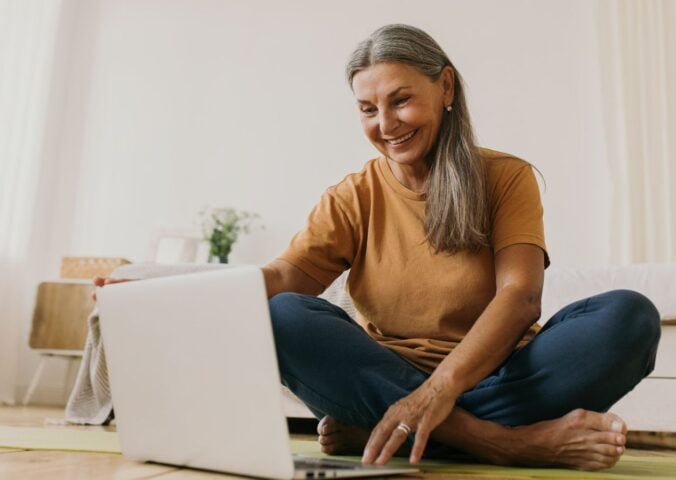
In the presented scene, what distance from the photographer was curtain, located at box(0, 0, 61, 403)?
3865 mm

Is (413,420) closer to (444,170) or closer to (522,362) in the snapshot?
(522,362)

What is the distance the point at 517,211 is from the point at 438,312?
215mm

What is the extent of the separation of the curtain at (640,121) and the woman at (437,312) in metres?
2.70

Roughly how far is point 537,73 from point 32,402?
308 centimetres

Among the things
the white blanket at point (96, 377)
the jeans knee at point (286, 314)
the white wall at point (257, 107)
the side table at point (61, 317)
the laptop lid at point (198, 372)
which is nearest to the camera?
the laptop lid at point (198, 372)

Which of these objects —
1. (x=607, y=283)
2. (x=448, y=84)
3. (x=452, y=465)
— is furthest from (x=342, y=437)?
(x=607, y=283)

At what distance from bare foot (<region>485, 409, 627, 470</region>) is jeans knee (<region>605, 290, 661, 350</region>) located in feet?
0.41

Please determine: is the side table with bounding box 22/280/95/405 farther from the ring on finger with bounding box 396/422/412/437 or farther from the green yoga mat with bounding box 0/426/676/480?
the ring on finger with bounding box 396/422/412/437

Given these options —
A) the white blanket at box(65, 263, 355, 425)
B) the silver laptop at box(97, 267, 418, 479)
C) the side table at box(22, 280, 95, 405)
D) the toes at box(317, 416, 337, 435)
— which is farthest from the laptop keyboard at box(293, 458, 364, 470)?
the side table at box(22, 280, 95, 405)

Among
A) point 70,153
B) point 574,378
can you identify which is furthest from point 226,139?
point 574,378

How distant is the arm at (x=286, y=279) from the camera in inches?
55.8

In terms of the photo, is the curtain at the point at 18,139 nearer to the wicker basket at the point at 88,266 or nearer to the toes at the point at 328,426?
the wicker basket at the point at 88,266

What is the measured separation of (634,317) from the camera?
121 centimetres

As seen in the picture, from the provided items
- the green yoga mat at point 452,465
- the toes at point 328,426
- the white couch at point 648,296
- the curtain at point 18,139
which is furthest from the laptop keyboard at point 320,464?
the curtain at point 18,139
